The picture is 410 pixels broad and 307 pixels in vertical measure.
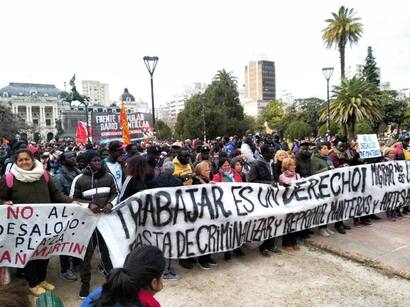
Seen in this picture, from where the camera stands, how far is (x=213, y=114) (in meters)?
48.8

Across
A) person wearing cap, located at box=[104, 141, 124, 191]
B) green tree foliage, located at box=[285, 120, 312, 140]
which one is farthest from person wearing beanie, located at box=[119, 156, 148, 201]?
green tree foliage, located at box=[285, 120, 312, 140]

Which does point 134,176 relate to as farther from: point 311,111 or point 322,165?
point 311,111

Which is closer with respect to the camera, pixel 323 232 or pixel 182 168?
pixel 182 168

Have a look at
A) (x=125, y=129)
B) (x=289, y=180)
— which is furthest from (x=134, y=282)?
(x=125, y=129)

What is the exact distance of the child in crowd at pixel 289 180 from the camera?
5.58 m

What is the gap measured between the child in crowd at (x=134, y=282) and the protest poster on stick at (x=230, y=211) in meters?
2.37

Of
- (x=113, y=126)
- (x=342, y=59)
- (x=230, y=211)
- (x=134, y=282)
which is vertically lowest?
(x=230, y=211)

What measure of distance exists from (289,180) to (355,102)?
75.9 ft

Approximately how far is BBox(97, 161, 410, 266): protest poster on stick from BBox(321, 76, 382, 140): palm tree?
21563 millimetres

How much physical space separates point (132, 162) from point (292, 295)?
234 centimetres

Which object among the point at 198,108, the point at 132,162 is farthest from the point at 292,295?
the point at 198,108

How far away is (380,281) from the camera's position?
14.3 ft

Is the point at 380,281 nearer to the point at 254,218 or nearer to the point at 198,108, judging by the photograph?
the point at 254,218

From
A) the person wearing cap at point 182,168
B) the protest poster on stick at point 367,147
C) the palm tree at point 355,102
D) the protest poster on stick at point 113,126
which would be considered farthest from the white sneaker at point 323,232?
the palm tree at point 355,102
